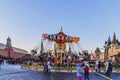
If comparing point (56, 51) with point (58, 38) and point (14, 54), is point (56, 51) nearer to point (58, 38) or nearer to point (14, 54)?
point (58, 38)

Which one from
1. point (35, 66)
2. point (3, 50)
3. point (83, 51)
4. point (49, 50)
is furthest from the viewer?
point (3, 50)

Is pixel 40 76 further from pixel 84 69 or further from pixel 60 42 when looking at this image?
pixel 60 42

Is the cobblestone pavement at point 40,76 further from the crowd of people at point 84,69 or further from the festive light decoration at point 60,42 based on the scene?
the festive light decoration at point 60,42

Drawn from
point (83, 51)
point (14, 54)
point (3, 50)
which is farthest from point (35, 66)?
point (14, 54)

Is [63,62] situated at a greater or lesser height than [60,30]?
lesser

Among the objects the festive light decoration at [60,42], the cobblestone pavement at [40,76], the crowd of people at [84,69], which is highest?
the festive light decoration at [60,42]

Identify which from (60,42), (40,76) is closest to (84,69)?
(40,76)

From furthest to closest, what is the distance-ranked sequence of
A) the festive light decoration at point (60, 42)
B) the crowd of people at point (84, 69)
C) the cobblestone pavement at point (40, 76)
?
the festive light decoration at point (60, 42) → the cobblestone pavement at point (40, 76) → the crowd of people at point (84, 69)

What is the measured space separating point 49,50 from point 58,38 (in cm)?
410

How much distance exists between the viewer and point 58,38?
60.2 metres

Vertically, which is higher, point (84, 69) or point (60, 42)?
point (60, 42)

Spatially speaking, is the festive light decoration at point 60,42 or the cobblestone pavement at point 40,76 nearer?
the cobblestone pavement at point 40,76

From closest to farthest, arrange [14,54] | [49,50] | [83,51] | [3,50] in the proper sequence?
[49,50] < [83,51] < [3,50] < [14,54]

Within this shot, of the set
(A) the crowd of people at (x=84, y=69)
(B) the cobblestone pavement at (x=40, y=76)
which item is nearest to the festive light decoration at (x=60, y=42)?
(A) the crowd of people at (x=84, y=69)
